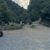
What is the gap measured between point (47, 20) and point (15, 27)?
8.67 meters

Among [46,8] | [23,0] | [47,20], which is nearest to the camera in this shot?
[46,8]

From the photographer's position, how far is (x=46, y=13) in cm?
3023

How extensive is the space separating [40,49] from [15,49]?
52.5 inches

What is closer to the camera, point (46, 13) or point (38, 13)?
point (46, 13)

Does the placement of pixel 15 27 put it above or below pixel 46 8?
below

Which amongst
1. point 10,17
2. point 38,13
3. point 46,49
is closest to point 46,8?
point 38,13

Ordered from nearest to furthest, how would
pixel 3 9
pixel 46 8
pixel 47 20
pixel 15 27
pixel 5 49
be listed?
pixel 5 49
pixel 15 27
pixel 3 9
pixel 46 8
pixel 47 20

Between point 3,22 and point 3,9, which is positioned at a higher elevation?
point 3,9

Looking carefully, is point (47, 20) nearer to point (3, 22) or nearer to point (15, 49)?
point (3, 22)

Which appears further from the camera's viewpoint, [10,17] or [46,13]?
[46,13]

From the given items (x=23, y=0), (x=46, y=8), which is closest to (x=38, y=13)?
(x=46, y=8)

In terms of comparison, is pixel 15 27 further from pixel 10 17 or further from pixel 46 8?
pixel 46 8

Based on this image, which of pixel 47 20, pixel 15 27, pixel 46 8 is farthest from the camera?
pixel 47 20

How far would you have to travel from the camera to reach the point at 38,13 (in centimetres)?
3262
